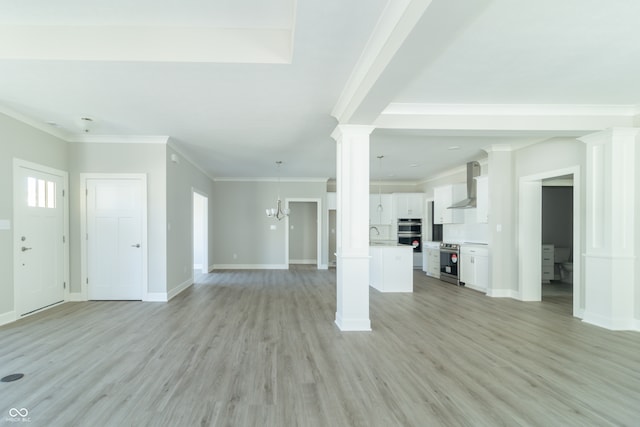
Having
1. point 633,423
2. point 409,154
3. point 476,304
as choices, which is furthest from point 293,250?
point 633,423

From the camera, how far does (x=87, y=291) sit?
5.65 meters

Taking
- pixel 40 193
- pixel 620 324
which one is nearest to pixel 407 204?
pixel 620 324

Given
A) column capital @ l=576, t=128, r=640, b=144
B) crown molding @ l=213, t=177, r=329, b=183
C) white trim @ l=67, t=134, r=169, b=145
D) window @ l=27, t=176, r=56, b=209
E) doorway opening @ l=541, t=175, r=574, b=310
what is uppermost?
white trim @ l=67, t=134, r=169, b=145

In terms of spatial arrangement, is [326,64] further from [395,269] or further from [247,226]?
[247,226]

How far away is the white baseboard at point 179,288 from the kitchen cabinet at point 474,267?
5771 mm

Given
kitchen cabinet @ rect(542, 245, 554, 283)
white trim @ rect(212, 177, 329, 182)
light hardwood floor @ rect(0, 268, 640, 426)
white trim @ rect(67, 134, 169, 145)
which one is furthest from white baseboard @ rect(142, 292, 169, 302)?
kitchen cabinet @ rect(542, 245, 554, 283)

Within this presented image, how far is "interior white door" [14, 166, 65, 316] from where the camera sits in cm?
455

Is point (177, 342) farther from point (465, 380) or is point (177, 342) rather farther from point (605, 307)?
point (605, 307)

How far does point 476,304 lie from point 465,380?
3133mm

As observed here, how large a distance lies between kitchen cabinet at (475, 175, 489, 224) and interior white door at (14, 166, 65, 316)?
7624 mm

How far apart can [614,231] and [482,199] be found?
2.83 meters

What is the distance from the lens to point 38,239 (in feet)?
16.1

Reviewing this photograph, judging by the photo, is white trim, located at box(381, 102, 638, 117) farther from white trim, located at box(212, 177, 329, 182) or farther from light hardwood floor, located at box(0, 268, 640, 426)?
white trim, located at box(212, 177, 329, 182)

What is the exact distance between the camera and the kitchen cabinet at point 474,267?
655cm
